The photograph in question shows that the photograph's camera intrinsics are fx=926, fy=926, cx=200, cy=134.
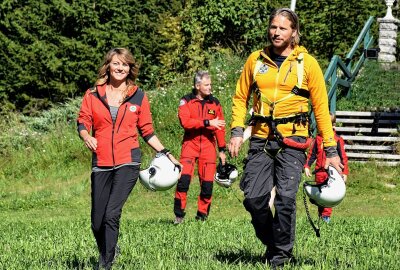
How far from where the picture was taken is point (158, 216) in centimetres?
1527

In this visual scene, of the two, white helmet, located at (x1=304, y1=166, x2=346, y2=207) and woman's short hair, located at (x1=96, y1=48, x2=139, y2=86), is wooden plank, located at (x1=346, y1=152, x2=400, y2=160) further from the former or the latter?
white helmet, located at (x1=304, y1=166, x2=346, y2=207)

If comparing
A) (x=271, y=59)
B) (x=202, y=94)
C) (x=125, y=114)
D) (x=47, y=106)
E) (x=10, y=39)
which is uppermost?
(x=271, y=59)

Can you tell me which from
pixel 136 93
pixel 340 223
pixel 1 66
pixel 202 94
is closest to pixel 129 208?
pixel 202 94

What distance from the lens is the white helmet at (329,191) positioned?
23.1ft

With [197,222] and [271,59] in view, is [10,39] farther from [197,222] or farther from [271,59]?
[271,59]

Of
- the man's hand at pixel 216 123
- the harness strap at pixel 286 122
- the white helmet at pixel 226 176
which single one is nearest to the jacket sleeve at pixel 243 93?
the harness strap at pixel 286 122

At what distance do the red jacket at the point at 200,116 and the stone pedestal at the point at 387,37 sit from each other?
13.0 m

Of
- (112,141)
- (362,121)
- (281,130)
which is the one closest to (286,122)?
(281,130)

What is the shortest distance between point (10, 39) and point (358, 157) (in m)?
11.2

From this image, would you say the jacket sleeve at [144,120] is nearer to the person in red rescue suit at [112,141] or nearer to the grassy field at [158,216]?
the person in red rescue suit at [112,141]

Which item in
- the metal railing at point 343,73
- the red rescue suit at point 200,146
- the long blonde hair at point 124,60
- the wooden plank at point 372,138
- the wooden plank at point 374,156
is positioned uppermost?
the long blonde hair at point 124,60

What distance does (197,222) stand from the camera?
457 inches

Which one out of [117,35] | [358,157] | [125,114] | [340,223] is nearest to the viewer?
[125,114]

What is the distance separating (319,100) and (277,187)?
2.51 ft
